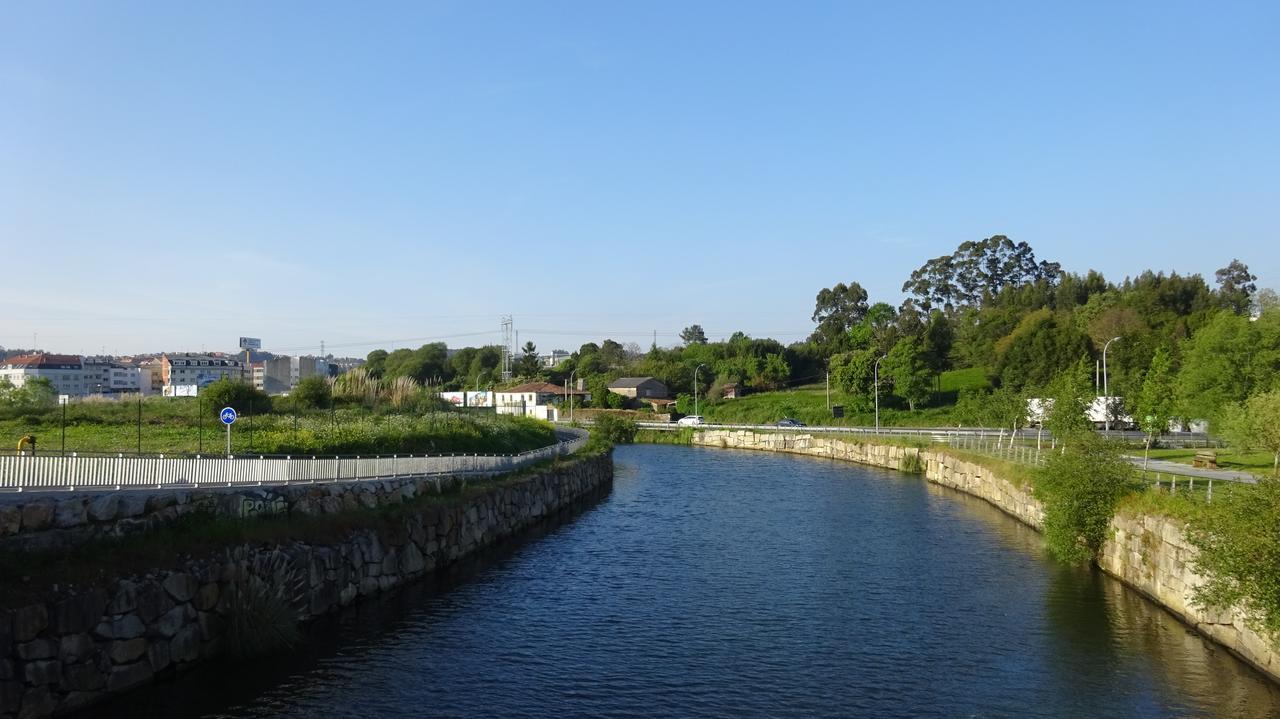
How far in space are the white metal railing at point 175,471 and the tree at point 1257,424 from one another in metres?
28.7

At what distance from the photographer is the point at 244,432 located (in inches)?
1599

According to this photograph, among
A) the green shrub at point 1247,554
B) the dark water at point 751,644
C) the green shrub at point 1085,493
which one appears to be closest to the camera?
the dark water at point 751,644

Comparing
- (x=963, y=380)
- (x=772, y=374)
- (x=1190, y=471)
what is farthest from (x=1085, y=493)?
(x=772, y=374)

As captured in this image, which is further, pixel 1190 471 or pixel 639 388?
pixel 639 388

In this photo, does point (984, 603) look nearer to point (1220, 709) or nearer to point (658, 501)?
point (1220, 709)

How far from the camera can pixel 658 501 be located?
165ft

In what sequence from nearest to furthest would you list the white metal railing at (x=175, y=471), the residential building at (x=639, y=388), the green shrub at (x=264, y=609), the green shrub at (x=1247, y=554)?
the green shrub at (x=1247, y=554) → the green shrub at (x=264, y=609) → the white metal railing at (x=175, y=471) → the residential building at (x=639, y=388)

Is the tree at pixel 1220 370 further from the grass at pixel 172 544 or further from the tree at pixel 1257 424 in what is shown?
the grass at pixel 172 544

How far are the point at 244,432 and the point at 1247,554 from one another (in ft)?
120

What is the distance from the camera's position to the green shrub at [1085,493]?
1160 inches

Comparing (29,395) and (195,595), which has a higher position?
(29,395)

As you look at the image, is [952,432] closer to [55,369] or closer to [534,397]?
[534,397]

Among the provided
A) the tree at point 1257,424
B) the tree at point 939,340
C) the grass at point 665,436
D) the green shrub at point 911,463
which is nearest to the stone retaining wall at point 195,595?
the tree at point 1257,424

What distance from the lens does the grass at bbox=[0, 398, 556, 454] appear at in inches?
1444
